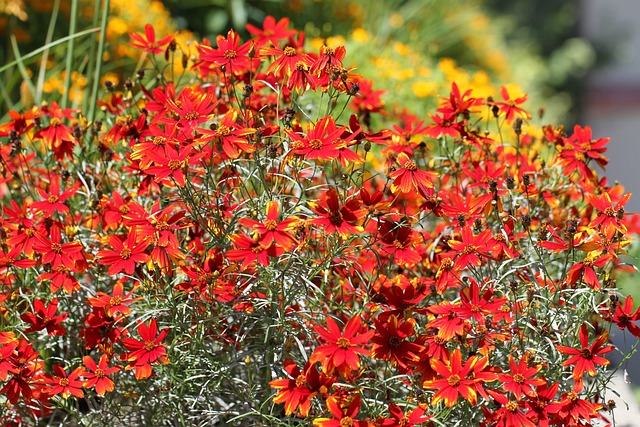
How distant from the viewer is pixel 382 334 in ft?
5.47

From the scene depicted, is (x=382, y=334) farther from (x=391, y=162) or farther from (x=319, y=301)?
(x=391, y=162)

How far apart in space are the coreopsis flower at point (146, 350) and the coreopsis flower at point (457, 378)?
55 cm

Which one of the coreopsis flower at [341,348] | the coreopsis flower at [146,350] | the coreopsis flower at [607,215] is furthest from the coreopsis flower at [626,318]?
the coreopsis flower at [146,350]

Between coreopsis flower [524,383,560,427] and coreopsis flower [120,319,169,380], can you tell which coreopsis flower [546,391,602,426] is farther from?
coreopsis flower [120,319,169,380]

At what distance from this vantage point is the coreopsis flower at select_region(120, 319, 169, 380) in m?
1.68

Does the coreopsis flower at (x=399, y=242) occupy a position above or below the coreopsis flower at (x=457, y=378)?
above

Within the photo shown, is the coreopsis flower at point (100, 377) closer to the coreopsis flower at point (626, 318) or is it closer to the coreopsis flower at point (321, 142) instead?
the coreopsis flower at point (321, 142)

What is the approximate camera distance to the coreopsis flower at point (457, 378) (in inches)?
62.2

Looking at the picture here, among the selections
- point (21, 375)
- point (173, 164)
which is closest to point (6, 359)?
point (21, 375)

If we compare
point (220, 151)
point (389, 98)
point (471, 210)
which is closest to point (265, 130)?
point (220, 151)

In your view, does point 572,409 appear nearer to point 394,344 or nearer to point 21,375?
point 394,344

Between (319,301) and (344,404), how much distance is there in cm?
32

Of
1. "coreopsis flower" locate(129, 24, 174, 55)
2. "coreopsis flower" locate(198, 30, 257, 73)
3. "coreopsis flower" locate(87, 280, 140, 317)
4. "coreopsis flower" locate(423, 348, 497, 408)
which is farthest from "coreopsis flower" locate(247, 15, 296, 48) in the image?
"coreopsis flower" locate(423, 348, 497, 408)

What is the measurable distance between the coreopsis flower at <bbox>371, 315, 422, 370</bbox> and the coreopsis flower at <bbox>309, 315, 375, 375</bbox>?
10 centimetres
